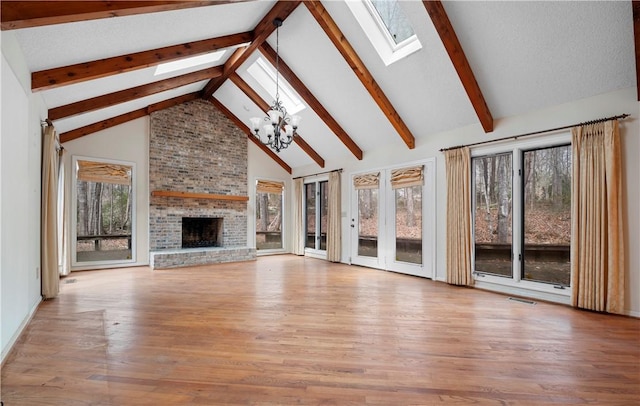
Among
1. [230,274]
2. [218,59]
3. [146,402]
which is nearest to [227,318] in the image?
[146,402]

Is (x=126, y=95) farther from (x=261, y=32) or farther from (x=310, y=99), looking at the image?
(x=310, y=99)

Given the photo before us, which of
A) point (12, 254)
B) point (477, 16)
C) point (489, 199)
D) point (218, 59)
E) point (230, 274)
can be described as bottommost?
point (230, 274)

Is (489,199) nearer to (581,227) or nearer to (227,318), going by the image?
(581,227)

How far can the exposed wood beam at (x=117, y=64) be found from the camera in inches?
131

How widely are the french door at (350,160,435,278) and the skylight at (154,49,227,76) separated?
3.67 meters

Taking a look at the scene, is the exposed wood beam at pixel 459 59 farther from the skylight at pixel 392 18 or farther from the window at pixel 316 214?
the window at pixel 316 214

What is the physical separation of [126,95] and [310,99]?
10.2 feet

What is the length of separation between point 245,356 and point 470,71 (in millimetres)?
4157

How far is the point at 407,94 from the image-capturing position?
4816mm

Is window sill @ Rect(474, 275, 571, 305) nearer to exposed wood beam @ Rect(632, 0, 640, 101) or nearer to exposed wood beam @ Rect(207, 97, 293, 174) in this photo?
exposed wood beam @ Rect(632, 0, 640, 101)

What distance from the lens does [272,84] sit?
20.4ft

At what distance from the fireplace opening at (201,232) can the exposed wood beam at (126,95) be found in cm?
322

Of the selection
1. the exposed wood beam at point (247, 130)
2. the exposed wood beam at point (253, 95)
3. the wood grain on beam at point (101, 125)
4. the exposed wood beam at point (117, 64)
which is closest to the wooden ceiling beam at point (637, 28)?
the exposed wood beam at point (117, 64)

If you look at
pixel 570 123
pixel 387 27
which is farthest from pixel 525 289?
pixel 387 27
